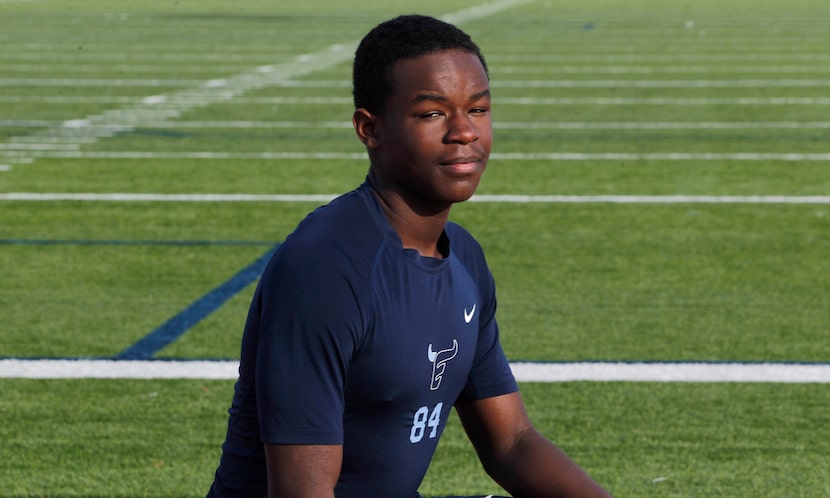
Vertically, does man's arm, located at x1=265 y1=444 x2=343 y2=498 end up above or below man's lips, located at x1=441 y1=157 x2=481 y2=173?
below

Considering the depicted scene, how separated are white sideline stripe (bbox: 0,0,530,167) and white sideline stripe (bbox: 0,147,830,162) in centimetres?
28

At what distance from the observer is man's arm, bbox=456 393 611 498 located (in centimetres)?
288

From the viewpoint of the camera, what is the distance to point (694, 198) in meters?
9.80

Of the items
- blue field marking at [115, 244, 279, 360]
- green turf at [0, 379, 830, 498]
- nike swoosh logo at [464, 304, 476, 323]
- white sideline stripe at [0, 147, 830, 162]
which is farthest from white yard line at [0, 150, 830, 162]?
nike swoosh logo at [464, 304, 476, 323]

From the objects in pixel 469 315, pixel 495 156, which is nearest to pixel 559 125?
pixel 495 156

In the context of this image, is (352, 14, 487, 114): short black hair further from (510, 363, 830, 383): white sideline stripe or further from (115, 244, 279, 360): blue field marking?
(115, 244, 279, 360): blue field marking

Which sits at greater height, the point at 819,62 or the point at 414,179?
the point at 414,179

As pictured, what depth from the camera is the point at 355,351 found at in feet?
8.22

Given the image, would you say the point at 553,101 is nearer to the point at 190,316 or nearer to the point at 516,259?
the point at 516,259

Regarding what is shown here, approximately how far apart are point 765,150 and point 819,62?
8865mm

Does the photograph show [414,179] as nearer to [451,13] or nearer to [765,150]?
[765,150]

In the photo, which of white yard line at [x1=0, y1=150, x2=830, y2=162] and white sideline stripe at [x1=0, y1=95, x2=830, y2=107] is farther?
white sideline stripe at [x1=0, y1=95, x2=830, y2=107]

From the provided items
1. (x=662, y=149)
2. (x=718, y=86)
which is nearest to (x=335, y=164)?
(x=662, y=149)

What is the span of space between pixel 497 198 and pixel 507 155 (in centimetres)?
206
